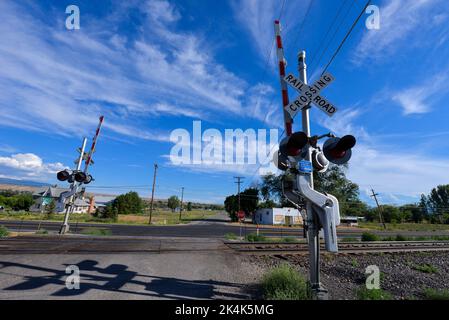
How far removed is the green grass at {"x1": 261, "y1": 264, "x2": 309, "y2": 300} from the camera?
449cm

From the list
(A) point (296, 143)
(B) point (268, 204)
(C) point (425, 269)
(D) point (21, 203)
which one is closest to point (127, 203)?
(D) point (21, 203)

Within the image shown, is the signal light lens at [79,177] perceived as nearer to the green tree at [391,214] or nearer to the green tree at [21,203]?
the green tree at [21,203]

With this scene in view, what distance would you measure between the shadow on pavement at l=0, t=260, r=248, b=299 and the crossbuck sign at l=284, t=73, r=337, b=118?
12.7 ft

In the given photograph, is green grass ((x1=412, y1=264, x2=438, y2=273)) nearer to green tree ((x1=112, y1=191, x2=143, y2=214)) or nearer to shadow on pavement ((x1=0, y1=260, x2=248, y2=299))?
shadow on pavement ((x1=0, y1=260, x2=248, y2=299))

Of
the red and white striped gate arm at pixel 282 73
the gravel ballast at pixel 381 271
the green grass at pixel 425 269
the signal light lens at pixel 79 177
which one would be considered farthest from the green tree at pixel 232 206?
the red and white striped gate arm at pixel 282 73

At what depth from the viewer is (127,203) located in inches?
2618

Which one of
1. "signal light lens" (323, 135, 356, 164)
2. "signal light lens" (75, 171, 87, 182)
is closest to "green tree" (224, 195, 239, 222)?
"signal light lens" (75, 171, 87, 182)

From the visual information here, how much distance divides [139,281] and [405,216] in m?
103

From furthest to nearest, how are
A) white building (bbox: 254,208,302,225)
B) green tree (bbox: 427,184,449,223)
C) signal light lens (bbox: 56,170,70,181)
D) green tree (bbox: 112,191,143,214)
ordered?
green tree (bbox: 427,184,449,223) → green tree (bbox: 112,191,143,214) → white building (bbox: 254,208,302,225) → signal light lens (bbox: 56,170,70,181)

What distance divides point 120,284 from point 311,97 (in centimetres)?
541

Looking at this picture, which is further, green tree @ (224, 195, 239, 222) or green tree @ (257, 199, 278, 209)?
green tree @ (257, 199, 278, 209)
